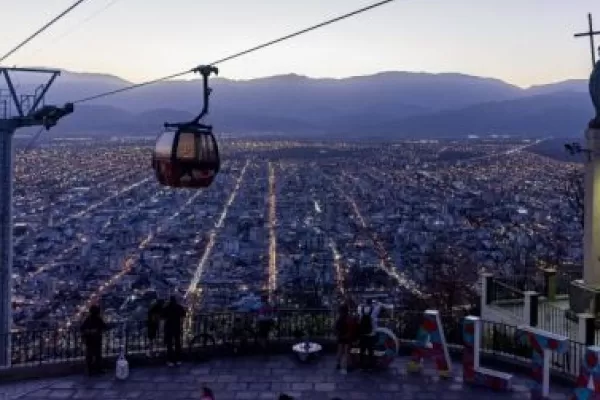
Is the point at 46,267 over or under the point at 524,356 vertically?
under

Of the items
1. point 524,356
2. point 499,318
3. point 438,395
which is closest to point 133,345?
point 438,395

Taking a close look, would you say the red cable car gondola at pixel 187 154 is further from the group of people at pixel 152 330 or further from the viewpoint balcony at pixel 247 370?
the viewpoint balcony at pixel 247 370

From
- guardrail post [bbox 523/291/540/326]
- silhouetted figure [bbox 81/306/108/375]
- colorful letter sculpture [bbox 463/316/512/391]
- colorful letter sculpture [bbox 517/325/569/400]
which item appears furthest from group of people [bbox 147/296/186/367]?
guardrail post [bbox 523/291/540/326]

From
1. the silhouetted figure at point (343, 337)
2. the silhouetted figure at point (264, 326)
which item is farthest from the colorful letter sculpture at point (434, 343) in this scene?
the silhouetted figure at point (264, 326)

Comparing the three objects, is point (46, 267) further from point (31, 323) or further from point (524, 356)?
point (524, 356)

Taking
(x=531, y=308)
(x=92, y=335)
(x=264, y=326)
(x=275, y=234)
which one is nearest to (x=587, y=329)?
(x=531, y=308)

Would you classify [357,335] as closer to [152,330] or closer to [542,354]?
[542,354]

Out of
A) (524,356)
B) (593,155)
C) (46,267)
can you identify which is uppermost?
(593,155)
